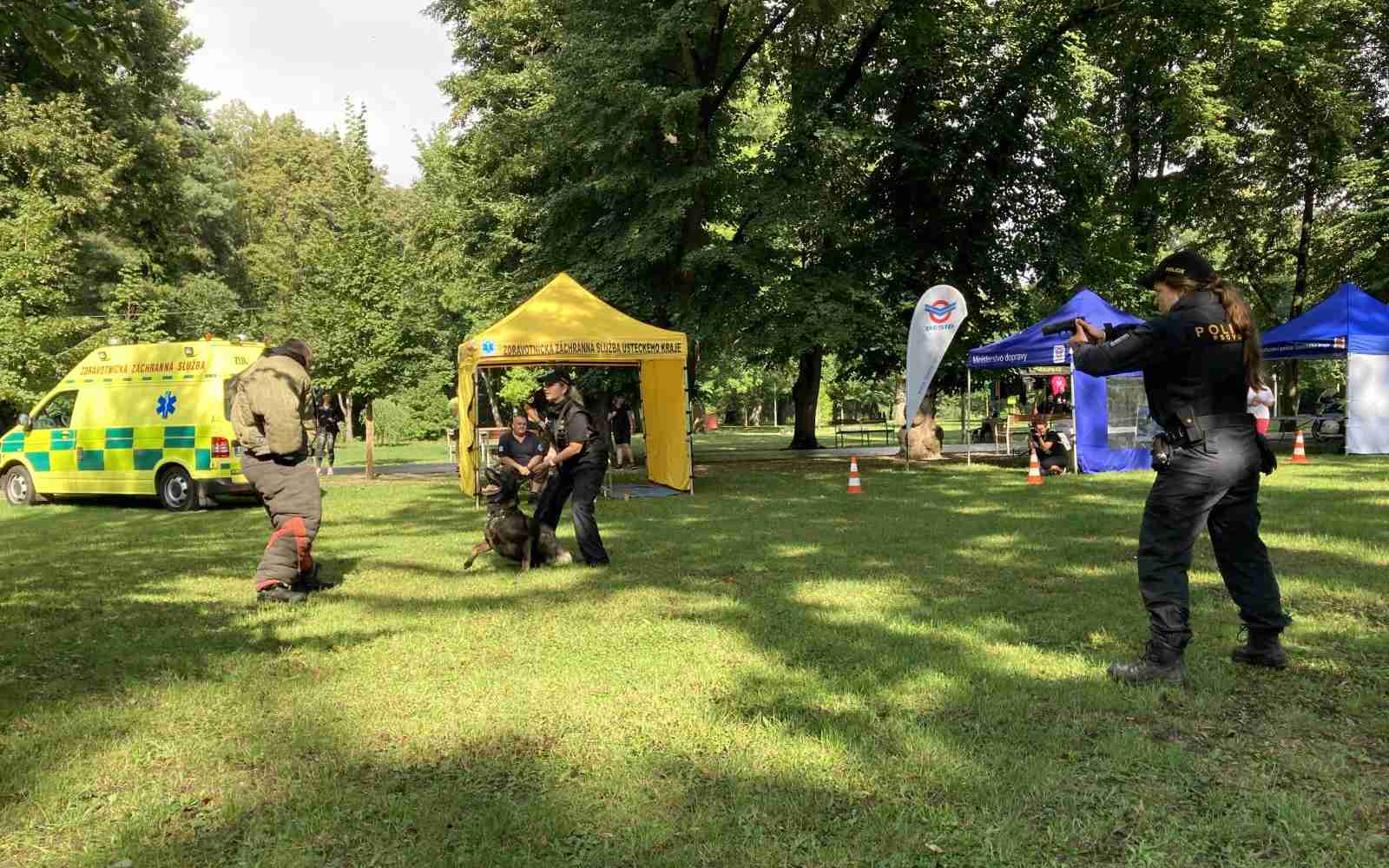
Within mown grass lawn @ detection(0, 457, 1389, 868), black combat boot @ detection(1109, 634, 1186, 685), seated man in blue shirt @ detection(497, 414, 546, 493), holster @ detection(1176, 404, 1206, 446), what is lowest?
mown grass lawn @ detection(0, 457, 1389, 868)

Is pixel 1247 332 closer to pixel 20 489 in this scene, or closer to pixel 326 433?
pixel 20 489

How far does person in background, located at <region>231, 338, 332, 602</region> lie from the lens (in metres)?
7.17

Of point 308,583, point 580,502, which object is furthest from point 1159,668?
point 308,583

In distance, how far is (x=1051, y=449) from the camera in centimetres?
1794

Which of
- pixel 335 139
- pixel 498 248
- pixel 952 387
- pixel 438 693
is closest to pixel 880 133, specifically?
pixel 952 387

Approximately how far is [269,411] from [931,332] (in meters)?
12.4

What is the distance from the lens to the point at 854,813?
332 cm

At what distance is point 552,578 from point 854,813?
5006 millimetres

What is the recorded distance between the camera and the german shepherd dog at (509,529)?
8.45m

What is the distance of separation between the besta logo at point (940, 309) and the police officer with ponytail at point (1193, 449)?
12247 millimetres

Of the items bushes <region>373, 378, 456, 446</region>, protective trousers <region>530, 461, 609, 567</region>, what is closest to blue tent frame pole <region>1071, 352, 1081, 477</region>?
protective trousers <region>530, 461, 609, 567</region>

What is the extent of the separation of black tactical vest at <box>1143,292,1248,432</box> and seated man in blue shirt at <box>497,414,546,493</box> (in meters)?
5.23

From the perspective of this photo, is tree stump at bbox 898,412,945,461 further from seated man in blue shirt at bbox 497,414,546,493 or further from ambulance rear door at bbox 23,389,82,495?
ambulance rear door at bbox 23,389,82,495

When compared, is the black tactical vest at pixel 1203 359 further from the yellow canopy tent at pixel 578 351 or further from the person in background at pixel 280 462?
the yellow canopy tent at pixel 578 351
